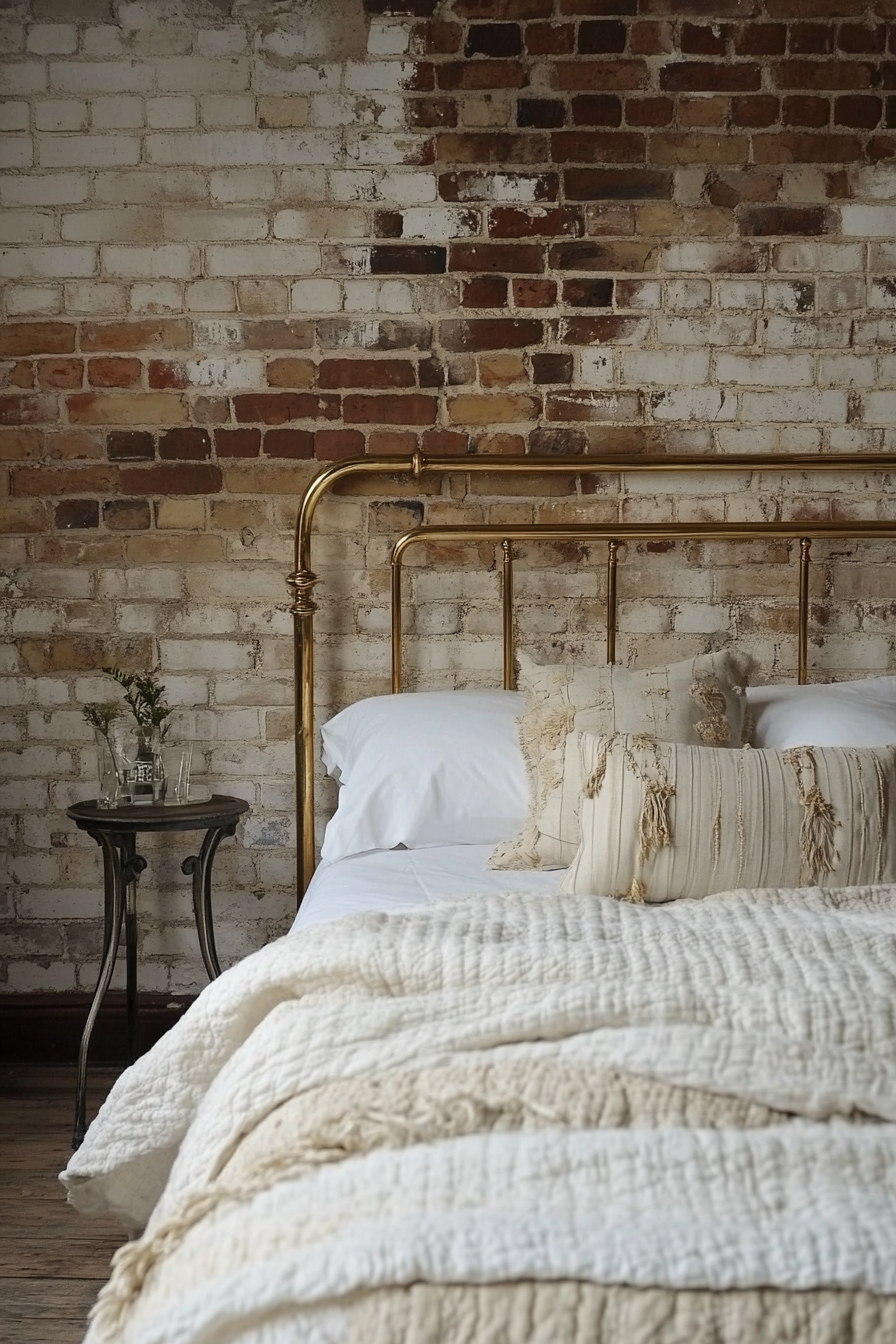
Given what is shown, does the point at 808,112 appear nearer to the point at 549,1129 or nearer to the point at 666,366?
the point at 666,366

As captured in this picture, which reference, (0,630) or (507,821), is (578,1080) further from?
(0,630)

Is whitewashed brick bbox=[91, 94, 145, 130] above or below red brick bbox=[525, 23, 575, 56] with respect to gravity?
below

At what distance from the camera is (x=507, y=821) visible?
217 centimetres

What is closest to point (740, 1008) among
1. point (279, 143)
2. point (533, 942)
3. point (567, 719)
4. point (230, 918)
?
point (533, 942)

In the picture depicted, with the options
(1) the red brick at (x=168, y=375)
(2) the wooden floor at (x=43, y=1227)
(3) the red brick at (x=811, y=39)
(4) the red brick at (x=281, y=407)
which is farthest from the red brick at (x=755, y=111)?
(2) the wooden floor at (x=43, y=1227)

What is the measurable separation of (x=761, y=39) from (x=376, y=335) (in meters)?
1.04

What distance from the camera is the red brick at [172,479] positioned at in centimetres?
273

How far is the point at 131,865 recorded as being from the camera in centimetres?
238

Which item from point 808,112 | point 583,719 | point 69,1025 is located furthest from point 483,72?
point 69,1025

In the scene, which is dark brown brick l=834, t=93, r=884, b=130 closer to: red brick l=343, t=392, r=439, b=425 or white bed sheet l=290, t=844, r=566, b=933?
red brick l=343, t=392, r=439, b=425

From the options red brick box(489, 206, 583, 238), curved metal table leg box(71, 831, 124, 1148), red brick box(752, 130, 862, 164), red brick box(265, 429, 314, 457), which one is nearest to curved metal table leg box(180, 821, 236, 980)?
curved metal table leg box(71, 831, 124, 1148)

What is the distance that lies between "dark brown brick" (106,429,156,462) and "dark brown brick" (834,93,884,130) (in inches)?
64.8

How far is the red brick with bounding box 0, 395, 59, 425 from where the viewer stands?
2738 mm

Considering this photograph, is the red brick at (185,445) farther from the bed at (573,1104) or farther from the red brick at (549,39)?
the bed at (573,1104)
